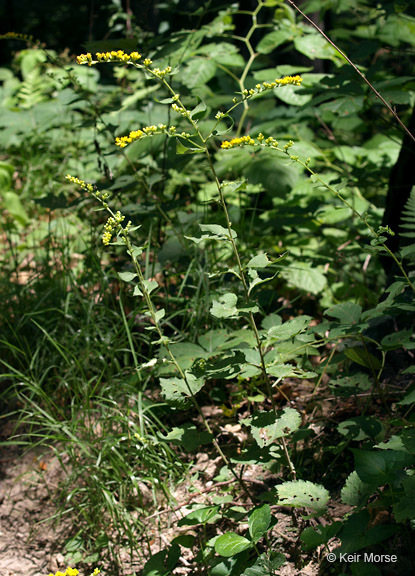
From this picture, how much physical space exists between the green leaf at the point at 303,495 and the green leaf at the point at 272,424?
12 centimetres

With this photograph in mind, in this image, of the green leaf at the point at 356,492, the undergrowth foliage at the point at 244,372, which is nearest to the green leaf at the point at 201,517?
the undergrowth foliage at the point at 244,372

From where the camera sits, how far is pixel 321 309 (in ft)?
8.43

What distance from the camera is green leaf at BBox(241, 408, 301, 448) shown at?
142 centimetres

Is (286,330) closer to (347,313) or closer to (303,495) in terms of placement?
(347,313)

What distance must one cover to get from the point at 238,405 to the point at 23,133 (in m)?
3.00

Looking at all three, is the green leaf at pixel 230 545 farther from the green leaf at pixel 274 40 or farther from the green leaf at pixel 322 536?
the green leaf at pixel 274 40

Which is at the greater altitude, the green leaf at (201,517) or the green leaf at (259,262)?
the green leaf at (259,262)

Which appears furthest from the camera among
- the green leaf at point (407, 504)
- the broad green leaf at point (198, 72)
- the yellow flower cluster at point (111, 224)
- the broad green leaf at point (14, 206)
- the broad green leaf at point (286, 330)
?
the broad green leaf at point (14, 206)

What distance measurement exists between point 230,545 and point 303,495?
0.21m

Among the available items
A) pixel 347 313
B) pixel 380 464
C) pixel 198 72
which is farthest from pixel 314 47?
pixel 380 464

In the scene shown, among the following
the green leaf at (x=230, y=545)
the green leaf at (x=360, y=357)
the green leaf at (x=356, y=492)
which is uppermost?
the green leaf at (x=356, y=492)

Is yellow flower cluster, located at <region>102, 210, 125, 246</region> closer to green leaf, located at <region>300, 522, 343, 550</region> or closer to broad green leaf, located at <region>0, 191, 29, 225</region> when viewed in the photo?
green leaf, located at <region>300, 522, 343, 550</region>

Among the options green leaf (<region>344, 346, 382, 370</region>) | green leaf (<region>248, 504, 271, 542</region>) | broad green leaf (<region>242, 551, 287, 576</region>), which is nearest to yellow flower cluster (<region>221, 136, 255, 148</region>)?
green leaf (<region>344, 346, 382, 370</region>)

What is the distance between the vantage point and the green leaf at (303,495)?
135 centimetres
